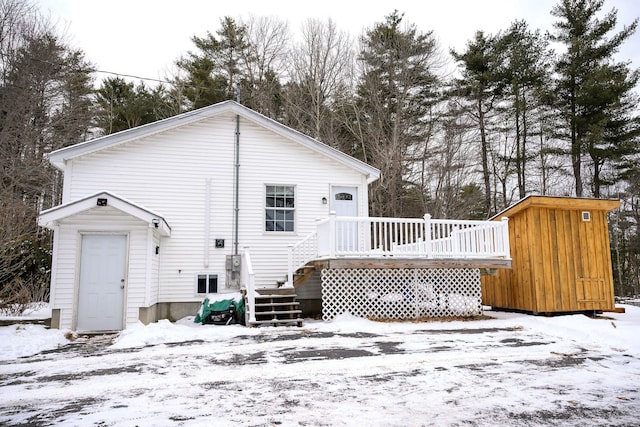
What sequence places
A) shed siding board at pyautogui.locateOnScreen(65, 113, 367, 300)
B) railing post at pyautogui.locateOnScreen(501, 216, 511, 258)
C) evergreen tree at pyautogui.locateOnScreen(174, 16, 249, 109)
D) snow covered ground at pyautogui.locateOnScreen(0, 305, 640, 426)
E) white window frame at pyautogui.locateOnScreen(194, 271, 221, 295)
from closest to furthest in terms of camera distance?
snow covered ground at pyautogui.locateOnScreen(0, 305, 640, 426)
railing post at pyautogui.locateOnScreen(501, 216, 511, 258)
shed siding board at pyautogui.locateOnScreen(65, 113, 367, 300)
white window frame at pyautogui.locateOnScreen(194, 271, 221, 295)
evergreen tree at pyautogui.locateOnScreen(174, 16, 249, 109)

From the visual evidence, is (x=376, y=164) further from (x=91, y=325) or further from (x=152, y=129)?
(x=91, y=325)

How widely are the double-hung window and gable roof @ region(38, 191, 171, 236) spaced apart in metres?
3.03

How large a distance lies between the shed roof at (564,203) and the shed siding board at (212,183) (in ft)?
13.0

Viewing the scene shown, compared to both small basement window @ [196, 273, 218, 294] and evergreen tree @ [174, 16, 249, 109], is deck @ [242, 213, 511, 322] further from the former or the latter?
evergreen tree @ [174, 16, 249, 109]

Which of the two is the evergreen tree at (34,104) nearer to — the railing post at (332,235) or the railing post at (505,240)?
the railing post at (332,235)

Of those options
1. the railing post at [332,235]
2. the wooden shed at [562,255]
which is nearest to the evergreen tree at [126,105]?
the railing post at [332,235]

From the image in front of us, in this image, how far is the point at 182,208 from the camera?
407 inches

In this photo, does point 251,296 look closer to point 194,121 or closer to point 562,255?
point 194,121

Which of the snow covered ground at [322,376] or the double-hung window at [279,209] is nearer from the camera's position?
the snow covered ground at [322,376]

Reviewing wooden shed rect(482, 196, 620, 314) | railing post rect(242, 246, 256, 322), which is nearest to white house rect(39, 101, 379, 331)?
railing post rect(242, 246, 256, 322)

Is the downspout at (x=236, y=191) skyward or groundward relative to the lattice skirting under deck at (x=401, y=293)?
Answer: skyward

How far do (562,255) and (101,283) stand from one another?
10.4 metres

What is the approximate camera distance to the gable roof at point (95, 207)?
8.02 metres

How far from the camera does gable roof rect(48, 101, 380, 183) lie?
9672 millimetres
